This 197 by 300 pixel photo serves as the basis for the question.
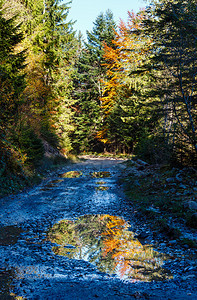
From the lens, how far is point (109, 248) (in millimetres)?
4527

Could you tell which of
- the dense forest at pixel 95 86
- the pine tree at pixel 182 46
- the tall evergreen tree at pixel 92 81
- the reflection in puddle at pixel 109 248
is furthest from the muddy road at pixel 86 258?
the tall evergreen tree at pixel 92 81

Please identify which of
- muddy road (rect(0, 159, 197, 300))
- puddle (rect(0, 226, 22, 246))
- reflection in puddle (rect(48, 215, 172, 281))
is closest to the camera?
muddy road (rect(0, 159, 197, 300))

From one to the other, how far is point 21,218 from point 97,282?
12.1 ft

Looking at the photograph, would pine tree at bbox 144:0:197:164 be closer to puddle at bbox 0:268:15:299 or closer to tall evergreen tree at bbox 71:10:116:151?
Result: puddle at bbox 0:268:15:299

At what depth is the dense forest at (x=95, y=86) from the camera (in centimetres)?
910

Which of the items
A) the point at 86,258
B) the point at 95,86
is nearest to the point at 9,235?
the point at 86,258

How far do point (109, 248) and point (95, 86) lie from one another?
3349cm

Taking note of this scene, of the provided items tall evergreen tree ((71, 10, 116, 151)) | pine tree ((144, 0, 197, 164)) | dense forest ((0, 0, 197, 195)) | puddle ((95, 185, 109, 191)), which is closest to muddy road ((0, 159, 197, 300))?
puddle ((95, 185, 109, 191))

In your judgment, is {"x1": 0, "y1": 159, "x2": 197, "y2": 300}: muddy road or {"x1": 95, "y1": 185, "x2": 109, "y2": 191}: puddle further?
{"x1": 95, "y1": 185, "x2": 109, "y2": 191}: puddle

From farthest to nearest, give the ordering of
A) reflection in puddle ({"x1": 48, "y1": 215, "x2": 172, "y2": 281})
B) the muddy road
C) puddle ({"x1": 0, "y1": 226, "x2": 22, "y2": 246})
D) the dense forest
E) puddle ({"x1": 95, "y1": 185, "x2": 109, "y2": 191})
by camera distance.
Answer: puddle ({"x1": 95, "y1": 185, "x2": 109, "y2": 191}), the dense forest, puddle ({"x1": 0, "y1": 226, "x2": 22, "y2": 246}), reflection in puddle ({"x1": 48, "y1": 215, "x2": 172, "y2": 281}), the muddy road

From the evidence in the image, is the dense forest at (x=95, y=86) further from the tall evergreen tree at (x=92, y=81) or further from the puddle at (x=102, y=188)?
the puddle at (x=102, y=188)

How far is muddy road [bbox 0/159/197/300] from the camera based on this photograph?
303 centimetres

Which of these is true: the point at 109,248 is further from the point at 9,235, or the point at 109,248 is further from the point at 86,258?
the point at 9,235

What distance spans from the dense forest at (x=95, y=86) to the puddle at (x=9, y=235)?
411cm
